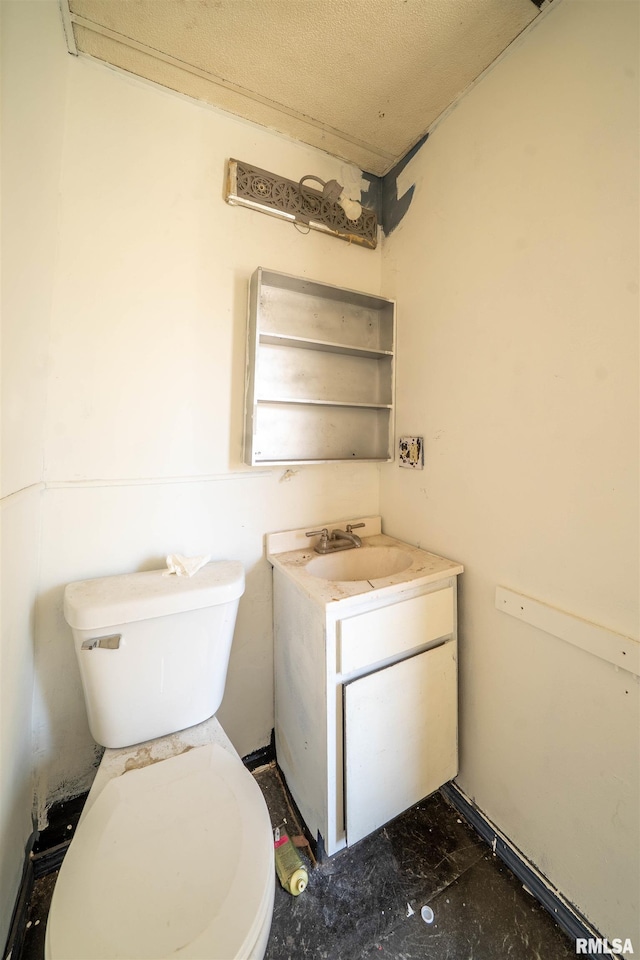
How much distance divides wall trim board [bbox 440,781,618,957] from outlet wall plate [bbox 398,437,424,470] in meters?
1.15

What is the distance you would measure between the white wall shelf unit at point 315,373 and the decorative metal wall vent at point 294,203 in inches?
10.9

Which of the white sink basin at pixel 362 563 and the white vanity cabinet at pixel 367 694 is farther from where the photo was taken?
the white sink basin at pixel 362 563

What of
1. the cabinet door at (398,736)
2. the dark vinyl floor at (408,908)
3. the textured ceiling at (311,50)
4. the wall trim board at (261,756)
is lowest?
the dark vinyl floor at (408,908)

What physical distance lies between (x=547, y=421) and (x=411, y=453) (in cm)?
53

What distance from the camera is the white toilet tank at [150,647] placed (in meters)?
0.92

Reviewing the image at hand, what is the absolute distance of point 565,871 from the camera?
92 cm

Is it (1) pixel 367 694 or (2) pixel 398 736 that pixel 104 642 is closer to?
(1) pixel 367 694

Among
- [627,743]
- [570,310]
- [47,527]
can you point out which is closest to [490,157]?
[570,310]

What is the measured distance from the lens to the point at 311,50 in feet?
3.43

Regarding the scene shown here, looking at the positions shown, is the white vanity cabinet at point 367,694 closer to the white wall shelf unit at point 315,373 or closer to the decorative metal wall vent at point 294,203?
the white wall shelf unit at point 315,373

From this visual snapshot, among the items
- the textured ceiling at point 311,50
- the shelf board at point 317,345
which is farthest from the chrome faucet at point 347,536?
the textured ceiling at point 311,50

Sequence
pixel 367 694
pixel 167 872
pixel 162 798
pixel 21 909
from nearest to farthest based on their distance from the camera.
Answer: pixel 167 872 < pixel 162 798 < pixel 21 909 < pixel 367 694

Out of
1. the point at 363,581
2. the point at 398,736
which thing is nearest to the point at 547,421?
the point at 363,581

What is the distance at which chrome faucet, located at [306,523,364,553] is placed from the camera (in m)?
1.37
